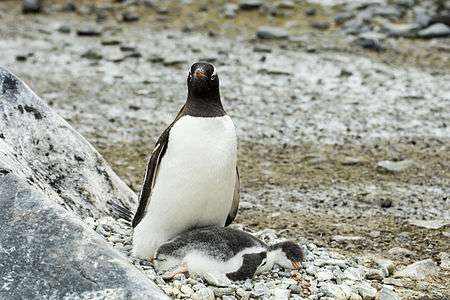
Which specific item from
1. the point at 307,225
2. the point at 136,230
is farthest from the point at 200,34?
the point at 136,230

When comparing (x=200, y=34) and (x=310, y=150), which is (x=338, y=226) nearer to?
(x=310, y=150)

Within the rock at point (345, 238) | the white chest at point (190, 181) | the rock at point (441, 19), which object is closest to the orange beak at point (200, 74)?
the white chest at point (190, 181)

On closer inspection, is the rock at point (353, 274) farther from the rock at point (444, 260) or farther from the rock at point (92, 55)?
the rock at point (92, 55)

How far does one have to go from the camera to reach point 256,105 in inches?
431

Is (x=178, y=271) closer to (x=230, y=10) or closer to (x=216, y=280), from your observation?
(x=216, y=280)

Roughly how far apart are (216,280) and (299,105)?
19.9 ft

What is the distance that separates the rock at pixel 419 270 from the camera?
5844 mm

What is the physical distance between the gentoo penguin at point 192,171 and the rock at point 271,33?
27.1ft

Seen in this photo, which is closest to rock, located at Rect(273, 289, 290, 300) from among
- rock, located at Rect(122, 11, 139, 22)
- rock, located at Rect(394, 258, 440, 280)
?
rock, located at Rect(394, 258, 440, 280)

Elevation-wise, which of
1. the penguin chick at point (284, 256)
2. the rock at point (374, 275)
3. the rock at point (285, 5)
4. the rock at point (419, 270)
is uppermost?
the penguin chick at point (284, 256)

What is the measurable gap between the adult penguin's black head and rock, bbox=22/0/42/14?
10.6 metres

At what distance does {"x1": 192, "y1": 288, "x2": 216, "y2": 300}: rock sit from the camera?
485cm

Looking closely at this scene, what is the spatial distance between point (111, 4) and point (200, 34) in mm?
2655

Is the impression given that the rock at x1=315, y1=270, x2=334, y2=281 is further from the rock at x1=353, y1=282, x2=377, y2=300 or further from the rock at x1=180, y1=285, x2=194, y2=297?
the rock at x1=180, y1=285, x2=194, y2=297
